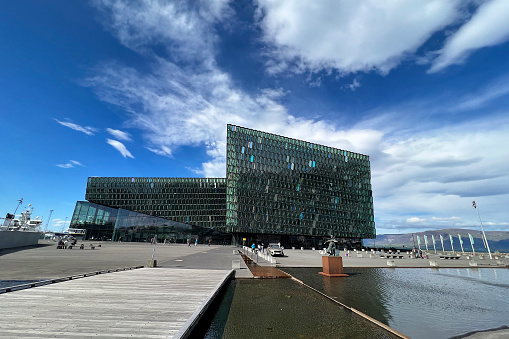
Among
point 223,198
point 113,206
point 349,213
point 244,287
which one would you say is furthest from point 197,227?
point 244,287

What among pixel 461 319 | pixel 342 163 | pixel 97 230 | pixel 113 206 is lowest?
pixel 461 319

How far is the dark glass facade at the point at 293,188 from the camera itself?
3155 inches

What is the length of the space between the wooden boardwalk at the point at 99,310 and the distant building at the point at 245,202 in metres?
67.5

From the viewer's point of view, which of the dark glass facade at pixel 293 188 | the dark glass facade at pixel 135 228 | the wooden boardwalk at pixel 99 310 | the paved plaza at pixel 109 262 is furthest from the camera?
the dark glass facade at pixel 135 228

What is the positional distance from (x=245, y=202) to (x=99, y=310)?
237 ft

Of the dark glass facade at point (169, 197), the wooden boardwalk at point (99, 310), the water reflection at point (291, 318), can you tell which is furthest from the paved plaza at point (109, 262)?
the dark glass facade at point (169, 197)

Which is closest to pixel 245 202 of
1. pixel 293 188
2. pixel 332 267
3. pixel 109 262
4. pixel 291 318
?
pixel 293 188

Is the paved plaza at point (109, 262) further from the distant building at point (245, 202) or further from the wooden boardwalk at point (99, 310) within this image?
the distant building at point (245, 202)

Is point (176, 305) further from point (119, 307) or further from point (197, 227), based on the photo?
point (197, 227)

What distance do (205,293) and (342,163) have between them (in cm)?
9631

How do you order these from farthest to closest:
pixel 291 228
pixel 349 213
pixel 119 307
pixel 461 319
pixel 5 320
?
pixel 349 213 < pixel 291 228 < pixel 461 319 < pixel 119 307 < pixel 5 320

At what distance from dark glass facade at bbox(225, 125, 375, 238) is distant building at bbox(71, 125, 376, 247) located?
0.33m

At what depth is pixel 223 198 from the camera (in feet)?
296

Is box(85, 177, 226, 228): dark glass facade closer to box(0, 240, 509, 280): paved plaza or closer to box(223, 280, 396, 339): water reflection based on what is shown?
box(0, 240, 509, 280): paved plaza
